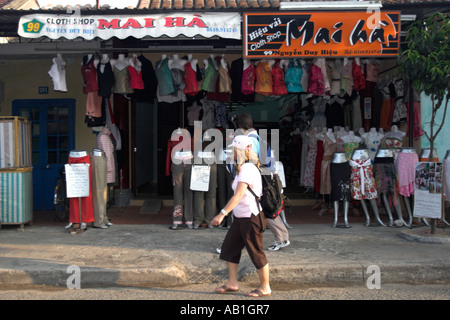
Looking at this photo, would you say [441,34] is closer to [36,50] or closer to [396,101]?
[396,101]

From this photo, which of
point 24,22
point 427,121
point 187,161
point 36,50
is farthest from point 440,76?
point 36,50

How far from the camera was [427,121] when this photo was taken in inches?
333

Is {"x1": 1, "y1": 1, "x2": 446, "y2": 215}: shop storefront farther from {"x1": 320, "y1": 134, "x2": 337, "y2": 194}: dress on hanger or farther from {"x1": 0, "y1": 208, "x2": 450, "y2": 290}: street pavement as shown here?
{"x1": 0, "y1": 208, "x2": 450, "y2": 290}: street pavement

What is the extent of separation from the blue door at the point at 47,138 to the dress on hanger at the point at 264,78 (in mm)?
4667

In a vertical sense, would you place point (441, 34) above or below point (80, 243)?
above

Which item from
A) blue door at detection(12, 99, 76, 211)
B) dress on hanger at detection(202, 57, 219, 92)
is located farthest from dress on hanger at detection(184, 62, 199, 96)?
blue door at detection(12, 99, 76, 211)

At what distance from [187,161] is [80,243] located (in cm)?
240

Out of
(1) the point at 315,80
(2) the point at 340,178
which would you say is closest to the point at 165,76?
(1) the point at 315,80

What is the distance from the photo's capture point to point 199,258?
6.00 metres

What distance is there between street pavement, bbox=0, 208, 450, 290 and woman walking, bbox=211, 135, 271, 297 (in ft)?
2.47

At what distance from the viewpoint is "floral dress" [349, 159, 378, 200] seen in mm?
7867

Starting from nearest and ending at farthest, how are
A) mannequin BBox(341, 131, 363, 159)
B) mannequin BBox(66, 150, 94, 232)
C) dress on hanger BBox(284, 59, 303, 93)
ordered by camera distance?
mannequin BBox(66, 150, 94, 232) → dress on hanger BBox(284, 59, 303, 93) → mannequin BBox(341, 131, 363, 159)

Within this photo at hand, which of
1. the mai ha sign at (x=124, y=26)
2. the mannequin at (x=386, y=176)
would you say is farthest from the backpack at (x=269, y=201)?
the mannequin at (x=386, y=176)

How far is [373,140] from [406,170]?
1.18 metres
